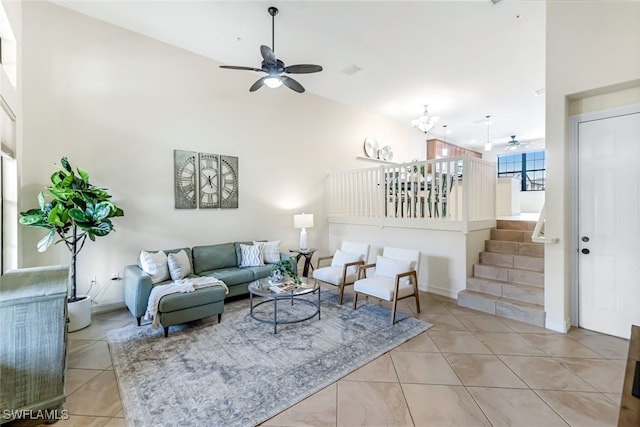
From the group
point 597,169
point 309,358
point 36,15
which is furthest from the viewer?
point 36,15

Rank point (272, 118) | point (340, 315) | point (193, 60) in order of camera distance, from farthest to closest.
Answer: point (272, 118) → point (193, 60) → point (340, 315)

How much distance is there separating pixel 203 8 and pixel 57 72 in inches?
77.5

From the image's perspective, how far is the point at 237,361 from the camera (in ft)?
8.57

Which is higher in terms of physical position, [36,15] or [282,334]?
[36,15]

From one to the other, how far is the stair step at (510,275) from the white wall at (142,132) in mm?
3421

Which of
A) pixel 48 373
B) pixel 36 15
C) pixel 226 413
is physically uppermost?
pixel 36 15

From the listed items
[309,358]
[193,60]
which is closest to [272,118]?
[193,60]

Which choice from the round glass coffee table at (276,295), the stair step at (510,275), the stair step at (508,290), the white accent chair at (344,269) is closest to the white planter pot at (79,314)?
the round glass coffee table at (276,295)

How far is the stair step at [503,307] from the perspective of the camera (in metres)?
3.37

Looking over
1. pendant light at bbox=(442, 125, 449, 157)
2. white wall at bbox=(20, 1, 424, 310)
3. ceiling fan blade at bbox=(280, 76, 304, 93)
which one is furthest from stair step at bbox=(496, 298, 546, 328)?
pendant light at bbox=(442, 125, 449, 157)

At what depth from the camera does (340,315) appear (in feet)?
12.1

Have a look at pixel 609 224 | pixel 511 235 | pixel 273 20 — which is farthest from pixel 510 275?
pixel 273 20

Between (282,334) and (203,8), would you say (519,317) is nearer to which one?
(282,334)

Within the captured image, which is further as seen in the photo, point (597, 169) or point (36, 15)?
point (36, 15)
